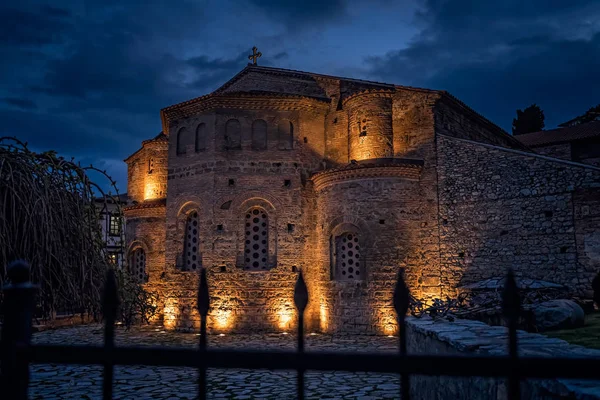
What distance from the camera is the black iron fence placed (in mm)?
1516

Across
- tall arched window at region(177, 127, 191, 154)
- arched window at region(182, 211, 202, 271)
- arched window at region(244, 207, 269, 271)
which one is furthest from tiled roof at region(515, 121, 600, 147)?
arched window at region(182, 211, 202, 271)

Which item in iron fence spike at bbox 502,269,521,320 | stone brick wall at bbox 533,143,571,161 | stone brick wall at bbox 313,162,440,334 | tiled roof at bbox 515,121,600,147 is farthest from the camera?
stone brick wall at bbox 533,143,571,161

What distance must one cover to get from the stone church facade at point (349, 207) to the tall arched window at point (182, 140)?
69 millimetres

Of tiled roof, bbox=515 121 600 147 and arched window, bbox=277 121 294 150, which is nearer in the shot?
arched window, bbox=277 121 294 150

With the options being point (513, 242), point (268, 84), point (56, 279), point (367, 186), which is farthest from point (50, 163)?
point (268, 84)

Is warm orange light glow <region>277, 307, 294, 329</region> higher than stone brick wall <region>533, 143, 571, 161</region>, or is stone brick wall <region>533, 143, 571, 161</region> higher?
stone brick wall <region>533, 143, 571, 161</region>

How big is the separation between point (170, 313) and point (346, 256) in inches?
238

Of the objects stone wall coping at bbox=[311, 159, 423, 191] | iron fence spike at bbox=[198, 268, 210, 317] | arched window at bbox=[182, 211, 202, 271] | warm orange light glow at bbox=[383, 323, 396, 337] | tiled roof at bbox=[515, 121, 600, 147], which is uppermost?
tiled roof at bbox=[515, 121, 600, 147]

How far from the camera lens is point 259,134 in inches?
632

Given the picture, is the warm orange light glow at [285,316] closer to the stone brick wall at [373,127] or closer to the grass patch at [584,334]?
the stone brick wall at [373,127]

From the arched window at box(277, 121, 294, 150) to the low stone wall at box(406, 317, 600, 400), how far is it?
998cm

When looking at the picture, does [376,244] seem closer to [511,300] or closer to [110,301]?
[511,300]

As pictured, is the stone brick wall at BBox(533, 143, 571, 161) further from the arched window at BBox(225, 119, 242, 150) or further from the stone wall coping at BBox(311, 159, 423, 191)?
the arched window at BBox(225, 119, 242, 150)

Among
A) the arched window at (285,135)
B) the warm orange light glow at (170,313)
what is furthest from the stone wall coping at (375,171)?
the warm orange light glow at (170,313)
